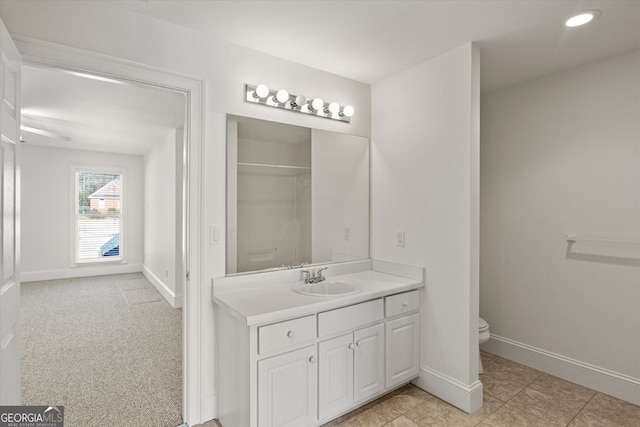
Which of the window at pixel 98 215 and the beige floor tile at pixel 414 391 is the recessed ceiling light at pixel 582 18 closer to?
the beige floor tile at pixel 414 391

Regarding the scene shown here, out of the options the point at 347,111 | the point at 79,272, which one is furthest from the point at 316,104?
the point at 79,272

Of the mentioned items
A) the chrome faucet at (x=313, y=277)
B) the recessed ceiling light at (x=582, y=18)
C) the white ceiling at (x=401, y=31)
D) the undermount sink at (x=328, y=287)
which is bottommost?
the undermount sink at (x=328, y=287)

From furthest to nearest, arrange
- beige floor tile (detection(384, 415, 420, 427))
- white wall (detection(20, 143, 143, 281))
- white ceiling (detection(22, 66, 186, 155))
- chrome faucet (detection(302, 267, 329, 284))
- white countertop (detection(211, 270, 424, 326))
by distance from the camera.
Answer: white wall (detection(20, 143, 143, 281))
white ceiling (detection(22, 66, 186, 155))
chrome faucet (detection(302, 267, 329, 284))
beige floor tile (detection(384, 415, 420, 427))
white countertop (detection(211, 270, 424, 326))

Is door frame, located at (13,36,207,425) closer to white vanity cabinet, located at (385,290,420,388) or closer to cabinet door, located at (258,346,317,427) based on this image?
cabinet door, located at (258,346,317,427)

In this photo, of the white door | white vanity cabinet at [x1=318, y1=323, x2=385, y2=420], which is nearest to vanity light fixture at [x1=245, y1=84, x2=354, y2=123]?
the white door

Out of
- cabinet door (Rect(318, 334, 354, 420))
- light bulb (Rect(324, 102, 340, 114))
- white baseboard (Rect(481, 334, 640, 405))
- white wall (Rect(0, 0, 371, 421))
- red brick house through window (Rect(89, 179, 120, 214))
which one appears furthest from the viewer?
red brick house through window (Rect(89, 179, 120, 214))

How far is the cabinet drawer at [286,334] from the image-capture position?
173 cm

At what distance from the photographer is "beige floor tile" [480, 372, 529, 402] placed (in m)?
2.37

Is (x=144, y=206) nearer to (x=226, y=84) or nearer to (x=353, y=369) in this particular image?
(x=226, y=84)

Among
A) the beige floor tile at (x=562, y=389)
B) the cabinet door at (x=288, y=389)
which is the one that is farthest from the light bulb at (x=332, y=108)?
the beige floor tile at (x=562, y=389)

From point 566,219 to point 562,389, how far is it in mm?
1246

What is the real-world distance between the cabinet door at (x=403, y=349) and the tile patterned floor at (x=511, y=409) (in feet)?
0.52

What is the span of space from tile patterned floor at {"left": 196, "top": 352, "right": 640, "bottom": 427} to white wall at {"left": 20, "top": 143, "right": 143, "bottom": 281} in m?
5.67

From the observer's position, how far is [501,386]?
2.49 metres
